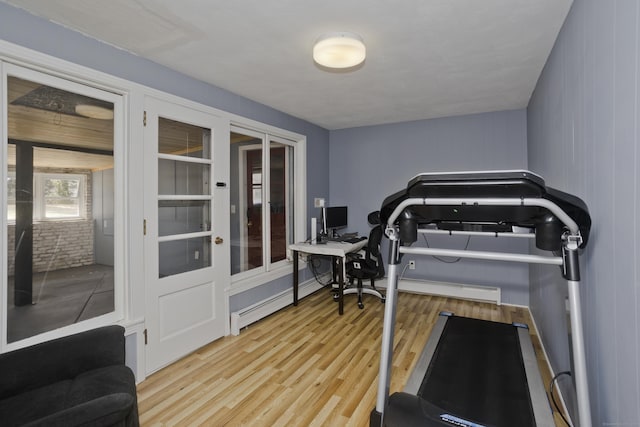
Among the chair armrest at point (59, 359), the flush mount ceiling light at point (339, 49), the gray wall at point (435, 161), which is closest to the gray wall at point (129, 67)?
the gray wall at point (435, 161)

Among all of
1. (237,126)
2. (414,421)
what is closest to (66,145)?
(237,126)

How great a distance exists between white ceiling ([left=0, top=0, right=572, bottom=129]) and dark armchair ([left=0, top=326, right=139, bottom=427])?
1.88m

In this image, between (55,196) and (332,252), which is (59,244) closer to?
(55,196)

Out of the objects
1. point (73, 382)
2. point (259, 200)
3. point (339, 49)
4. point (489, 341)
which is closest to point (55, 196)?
point (73, 382)

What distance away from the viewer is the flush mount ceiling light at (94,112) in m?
2.16

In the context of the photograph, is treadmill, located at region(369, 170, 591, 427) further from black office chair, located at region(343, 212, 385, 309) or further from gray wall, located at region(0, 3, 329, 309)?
gray wall, located at region(0, 3, 329, 309)

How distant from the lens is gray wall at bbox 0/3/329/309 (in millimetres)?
1785

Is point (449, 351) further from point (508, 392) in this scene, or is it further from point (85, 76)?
point (85, 76)

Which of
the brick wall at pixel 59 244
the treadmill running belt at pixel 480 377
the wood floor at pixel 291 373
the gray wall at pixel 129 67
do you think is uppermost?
the gray wall at pixel 129 67

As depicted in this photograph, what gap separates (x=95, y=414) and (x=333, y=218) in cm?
354

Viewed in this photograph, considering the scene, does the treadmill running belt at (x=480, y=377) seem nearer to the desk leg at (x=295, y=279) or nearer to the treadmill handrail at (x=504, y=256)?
the treadmill handrail at (x=504, y=256)

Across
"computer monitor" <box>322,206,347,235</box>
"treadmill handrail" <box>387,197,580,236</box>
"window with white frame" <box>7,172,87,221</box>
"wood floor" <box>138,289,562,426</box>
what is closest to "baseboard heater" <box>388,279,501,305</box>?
"wood floor" <box>138,289,562,426</box>

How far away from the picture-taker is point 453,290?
4.14 meters

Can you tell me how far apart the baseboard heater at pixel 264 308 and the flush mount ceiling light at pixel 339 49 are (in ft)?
8.20
